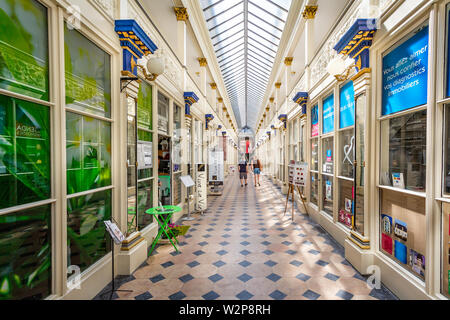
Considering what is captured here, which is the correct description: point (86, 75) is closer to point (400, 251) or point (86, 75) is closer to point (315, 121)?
point (400, 251)

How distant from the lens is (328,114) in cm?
538

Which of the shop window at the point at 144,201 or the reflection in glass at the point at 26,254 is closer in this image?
the reflection in glass at the point at 26,254

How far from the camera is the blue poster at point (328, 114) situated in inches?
203

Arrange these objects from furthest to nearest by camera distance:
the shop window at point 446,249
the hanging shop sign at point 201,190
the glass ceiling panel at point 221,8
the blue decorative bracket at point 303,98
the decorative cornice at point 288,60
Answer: the decorative cornice at point 288,60, the glass ceiling panel at point 221,8, the hanging shop sign at point 201,190, the blue decorative bracket at point 303,98, the shop window at point 446,249

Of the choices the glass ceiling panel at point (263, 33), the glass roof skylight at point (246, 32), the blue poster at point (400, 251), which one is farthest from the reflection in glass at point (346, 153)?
the glass ceiling panel at point (263, 33)

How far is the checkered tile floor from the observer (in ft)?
9.46

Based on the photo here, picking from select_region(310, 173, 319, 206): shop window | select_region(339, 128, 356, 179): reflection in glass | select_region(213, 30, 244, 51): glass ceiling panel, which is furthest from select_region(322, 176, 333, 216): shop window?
select_region(213, 30, 244, 51): glass ceiling panel

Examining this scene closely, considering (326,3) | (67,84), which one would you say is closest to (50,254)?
(67,84)

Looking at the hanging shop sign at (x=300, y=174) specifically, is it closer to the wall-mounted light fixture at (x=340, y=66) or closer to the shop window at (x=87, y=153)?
the wall-mounted light fixture at (x=340, y=66)

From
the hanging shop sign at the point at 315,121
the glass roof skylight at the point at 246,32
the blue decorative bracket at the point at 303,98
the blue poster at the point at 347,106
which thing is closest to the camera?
the blue poster at the point at 347,106

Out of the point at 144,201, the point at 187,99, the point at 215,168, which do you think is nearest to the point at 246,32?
the point at 187,99

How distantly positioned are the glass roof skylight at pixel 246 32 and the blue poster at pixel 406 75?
6051 mm

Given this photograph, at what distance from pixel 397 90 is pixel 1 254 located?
4.34 meters

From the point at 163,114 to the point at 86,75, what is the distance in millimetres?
2571
